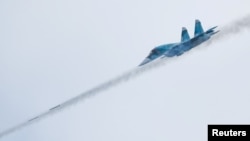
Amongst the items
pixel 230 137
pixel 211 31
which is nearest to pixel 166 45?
pixel 211 31

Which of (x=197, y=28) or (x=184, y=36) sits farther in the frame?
(x=184, y=36)

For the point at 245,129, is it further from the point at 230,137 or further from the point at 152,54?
the point at 152,54

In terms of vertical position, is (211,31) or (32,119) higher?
(211,31)

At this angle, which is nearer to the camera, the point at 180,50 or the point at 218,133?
the point at 218,133

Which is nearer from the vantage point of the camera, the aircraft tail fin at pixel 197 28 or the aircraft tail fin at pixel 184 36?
the aircraft tail fin at pixel 197 28

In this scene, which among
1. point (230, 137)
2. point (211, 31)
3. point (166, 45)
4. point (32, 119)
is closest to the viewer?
point (230, 137)

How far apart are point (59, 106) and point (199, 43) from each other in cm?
2457

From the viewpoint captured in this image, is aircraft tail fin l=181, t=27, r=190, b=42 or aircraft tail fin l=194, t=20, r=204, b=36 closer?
aircraft tail fin l=194, t=20, r=204, b=36

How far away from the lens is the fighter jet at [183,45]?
291ft

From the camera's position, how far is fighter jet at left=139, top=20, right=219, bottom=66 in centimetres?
8875

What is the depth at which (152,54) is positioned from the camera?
311ft

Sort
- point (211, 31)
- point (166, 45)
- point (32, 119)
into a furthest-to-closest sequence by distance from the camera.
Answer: point (32, 119)
point (166, 45)
point (211, 31)

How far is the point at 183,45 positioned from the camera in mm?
92062

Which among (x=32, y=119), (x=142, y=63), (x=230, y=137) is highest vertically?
(x=142, y=63)
